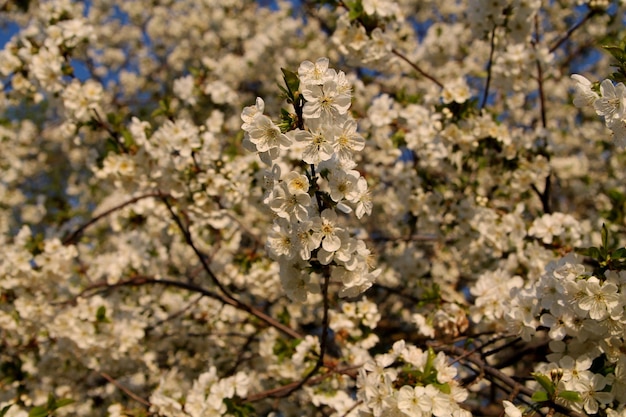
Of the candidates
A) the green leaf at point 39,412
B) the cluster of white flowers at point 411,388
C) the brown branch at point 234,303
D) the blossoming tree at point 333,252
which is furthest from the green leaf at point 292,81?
the green leaf at point 39,412

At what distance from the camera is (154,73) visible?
31.0 ft

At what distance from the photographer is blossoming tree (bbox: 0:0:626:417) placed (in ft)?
6.77

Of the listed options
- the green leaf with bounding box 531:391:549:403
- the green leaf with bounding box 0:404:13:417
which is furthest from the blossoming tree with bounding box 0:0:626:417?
the green leaf with bounding box 0:404:13:417

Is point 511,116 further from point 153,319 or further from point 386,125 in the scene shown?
point 153,319

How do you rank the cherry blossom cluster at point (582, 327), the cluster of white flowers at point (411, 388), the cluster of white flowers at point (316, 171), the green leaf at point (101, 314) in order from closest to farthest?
the cluster of white flowers at point (316, 171) → the cluster of white flowers at point (411, 388) → the cherry blossom cluster at point (582, 327) → the green leaf at point (101, 314)

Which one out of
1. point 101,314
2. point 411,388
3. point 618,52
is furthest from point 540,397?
point 101,314

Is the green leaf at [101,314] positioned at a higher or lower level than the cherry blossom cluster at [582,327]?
lower

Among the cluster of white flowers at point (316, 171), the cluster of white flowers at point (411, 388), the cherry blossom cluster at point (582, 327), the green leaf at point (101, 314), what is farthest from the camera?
the green leaf at point (101, 314)

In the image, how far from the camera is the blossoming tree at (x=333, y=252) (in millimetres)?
2062

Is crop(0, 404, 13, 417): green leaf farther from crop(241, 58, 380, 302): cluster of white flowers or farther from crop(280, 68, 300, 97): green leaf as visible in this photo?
crop(280, 68, 300, 97): green leaf

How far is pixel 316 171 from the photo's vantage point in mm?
1984

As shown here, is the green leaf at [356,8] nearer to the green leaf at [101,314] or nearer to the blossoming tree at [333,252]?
the blossoming tree at [333,252]

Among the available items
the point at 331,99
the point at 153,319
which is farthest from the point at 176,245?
the point at 331,99

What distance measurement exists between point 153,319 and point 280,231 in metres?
2.94
